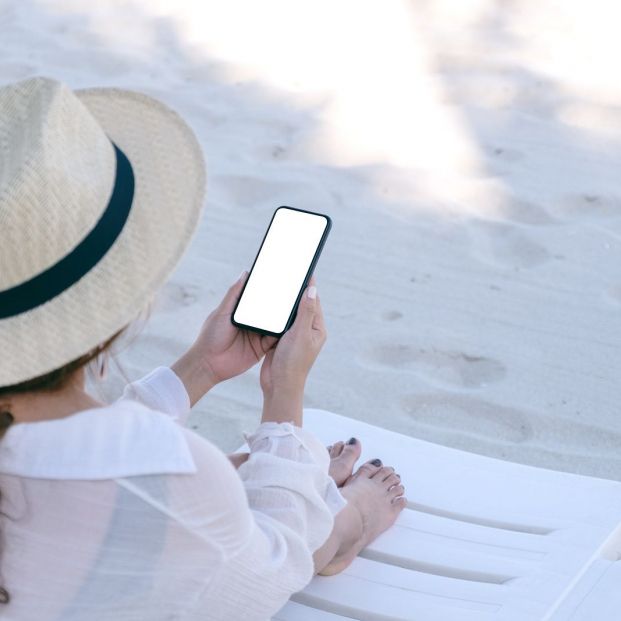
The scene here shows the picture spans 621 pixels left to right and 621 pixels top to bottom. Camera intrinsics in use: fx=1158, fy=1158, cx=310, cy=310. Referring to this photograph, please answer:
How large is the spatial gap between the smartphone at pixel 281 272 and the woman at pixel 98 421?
0.40m

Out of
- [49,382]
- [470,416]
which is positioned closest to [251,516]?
[49,382]

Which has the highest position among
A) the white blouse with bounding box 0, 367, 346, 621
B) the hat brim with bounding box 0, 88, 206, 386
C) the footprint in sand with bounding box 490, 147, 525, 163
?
the hat brim with bounding box 0, 88, 206, 386

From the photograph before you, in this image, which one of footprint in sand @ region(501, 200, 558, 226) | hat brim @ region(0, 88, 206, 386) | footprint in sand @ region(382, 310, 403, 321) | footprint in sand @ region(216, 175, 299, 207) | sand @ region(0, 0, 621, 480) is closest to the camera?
hat brim @ region(0, 88, 206, 386)

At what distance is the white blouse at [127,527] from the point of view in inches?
43.4

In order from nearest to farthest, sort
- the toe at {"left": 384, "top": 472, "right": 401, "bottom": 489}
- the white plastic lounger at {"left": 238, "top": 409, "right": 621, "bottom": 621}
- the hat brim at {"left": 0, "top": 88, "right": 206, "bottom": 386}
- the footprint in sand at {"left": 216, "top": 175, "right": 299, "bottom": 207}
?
the hat brim at {"left": 0, "top": 88, "right": 206, "bottom": 386} → the white plastic lounger at {"left": 238, "top": 409, "right": 621, "bottom": 621} → the toe at {"left": 384, "top": 472, "right": 401, "bottom": 489} → the footprint in sand at {"left": 216, "top": 175, "right": 299, "bottom": 207}

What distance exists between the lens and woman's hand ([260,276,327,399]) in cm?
154

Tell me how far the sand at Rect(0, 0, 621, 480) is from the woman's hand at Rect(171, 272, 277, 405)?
0.66 metres

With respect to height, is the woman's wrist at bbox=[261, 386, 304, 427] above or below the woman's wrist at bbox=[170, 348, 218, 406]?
above

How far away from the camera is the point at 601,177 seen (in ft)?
10.1

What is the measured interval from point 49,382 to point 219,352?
1.85 ft

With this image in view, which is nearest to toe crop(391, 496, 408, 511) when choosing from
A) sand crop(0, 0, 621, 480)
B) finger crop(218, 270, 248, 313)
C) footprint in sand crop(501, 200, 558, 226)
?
finger crop(218, 270, 248, 313)

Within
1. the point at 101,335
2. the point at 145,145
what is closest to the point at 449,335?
the point at 145,145

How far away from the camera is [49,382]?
3.73 feet

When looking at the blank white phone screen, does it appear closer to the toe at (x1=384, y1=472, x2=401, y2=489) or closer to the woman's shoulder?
the toe at (x1=384, y1=472, x2=401, y2=489)
